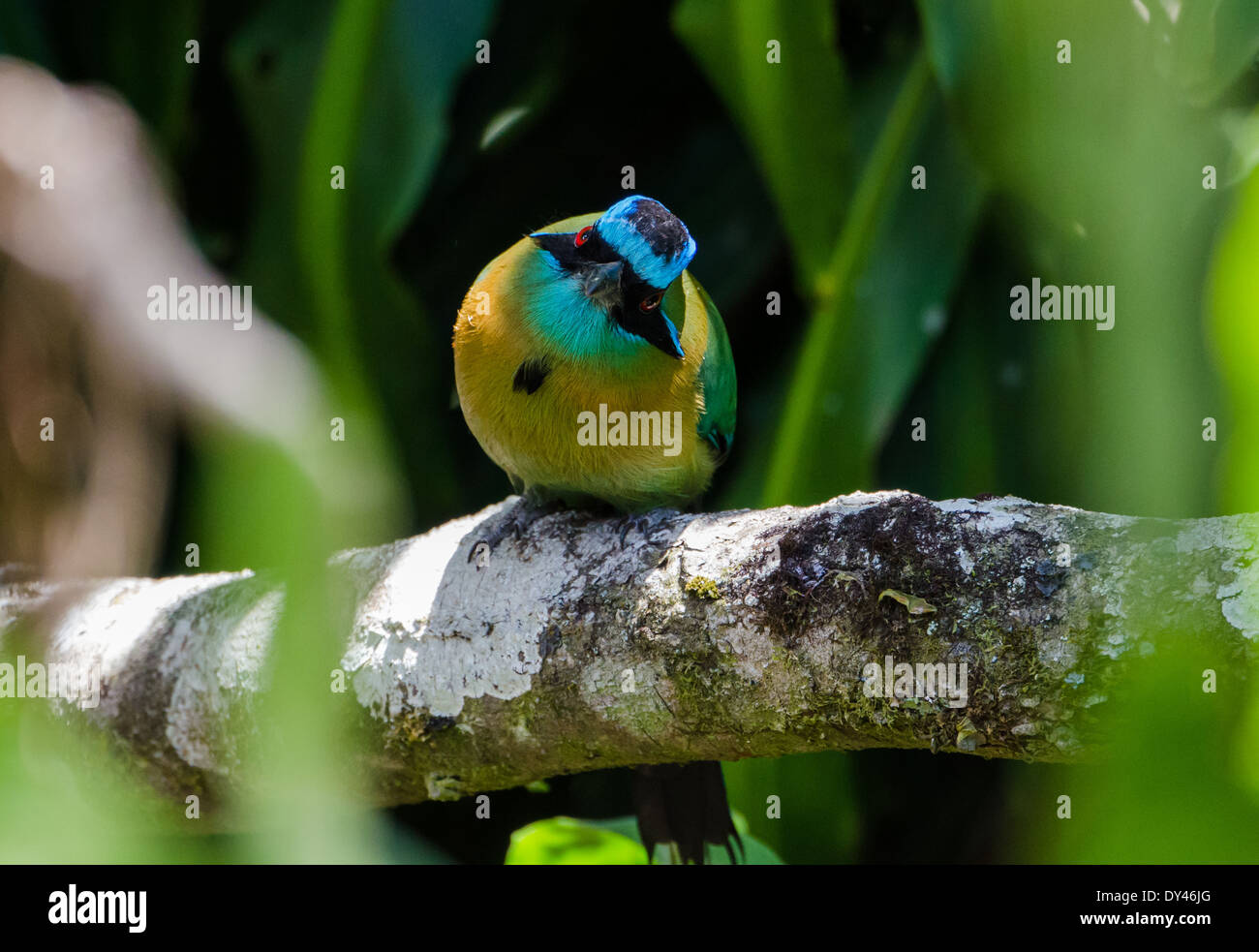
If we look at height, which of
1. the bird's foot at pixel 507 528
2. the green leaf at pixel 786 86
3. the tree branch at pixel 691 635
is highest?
the green leaf at pixel 786 86

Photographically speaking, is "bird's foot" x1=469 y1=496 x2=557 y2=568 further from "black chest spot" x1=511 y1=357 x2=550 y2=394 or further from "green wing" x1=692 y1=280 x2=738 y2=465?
"green wing" x1=692 y1=280 x2=738 y2=465

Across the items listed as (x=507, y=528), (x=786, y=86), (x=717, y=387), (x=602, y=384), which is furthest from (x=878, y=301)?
(x=507, y=528)

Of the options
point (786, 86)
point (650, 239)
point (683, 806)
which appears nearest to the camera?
point (650, 239)

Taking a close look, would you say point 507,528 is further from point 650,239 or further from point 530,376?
Answer: point 650,239

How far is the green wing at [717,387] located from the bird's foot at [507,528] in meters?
0.38

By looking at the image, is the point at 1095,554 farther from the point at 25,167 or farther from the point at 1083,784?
the point at 25,167

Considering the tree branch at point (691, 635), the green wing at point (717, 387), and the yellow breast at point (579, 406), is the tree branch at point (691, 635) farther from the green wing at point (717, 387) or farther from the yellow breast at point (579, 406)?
the green wing at point (717, 387)

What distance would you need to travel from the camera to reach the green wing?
2.14 meters

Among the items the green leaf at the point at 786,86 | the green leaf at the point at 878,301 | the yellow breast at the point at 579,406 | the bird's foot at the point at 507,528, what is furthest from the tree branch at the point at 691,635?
the green leaf at the point at 786,86

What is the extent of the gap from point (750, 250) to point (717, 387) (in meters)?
1.11

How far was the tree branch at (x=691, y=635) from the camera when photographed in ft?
3.99

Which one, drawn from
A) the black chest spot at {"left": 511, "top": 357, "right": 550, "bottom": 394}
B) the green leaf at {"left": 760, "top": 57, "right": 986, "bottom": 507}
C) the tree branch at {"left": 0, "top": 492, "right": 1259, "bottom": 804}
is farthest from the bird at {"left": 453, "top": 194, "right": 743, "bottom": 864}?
the green leaf at {"left": 760, "top": 57, "right": 986, "bottom": 507}

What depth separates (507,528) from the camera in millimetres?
1861

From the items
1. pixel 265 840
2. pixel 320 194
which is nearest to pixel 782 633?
pixel 265 840
